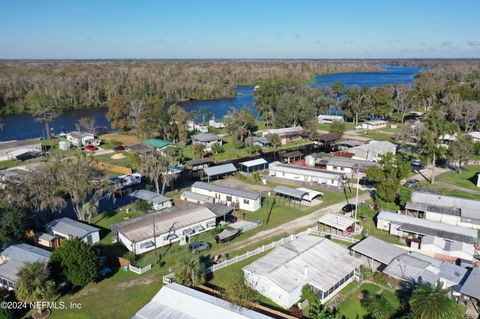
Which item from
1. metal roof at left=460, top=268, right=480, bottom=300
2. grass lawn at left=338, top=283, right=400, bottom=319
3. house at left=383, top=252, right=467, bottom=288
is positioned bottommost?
grass lawn at left=338, top=283, right=400, bottom=319

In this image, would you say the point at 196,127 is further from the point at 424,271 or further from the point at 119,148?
the point at 424,271

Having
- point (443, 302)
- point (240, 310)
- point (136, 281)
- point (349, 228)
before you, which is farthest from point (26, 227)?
point (443, 302)

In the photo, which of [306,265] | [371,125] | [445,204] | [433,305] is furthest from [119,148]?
[433,305]

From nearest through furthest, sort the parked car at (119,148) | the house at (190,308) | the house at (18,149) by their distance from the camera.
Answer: the house at (190,308), the house at (18,149), the parked car at (119,148)

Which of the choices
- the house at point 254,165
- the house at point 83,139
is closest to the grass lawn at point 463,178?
the house at point 254,165

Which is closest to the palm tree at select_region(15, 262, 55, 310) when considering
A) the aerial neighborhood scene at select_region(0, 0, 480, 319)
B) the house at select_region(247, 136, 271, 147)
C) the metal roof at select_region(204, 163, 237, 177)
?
the aerial neighborhood scene at select_region(0, 0, 480, 319)

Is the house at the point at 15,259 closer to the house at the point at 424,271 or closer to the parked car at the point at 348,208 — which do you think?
the house at the point at 424,271

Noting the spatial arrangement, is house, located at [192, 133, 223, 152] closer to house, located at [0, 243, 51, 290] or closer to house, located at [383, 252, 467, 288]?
house, located at [0, 243, 51, 290]
